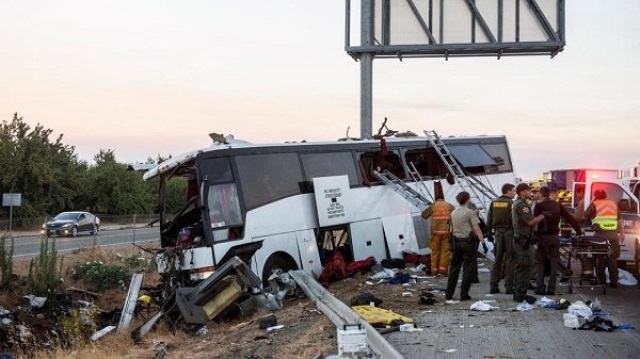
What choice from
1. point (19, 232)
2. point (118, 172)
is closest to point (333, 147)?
point (19, 232)

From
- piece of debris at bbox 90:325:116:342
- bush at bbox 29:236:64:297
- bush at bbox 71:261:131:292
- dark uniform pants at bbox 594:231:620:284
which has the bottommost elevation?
piece of debris at bbox 90:325:116:342

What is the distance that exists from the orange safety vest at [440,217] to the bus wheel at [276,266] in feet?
9.41

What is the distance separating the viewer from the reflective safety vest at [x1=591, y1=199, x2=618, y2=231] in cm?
1326

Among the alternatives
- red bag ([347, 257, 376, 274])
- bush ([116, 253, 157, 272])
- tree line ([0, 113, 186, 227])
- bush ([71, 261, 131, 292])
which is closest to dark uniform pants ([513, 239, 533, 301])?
red bag ([347, 257, 376, 274])

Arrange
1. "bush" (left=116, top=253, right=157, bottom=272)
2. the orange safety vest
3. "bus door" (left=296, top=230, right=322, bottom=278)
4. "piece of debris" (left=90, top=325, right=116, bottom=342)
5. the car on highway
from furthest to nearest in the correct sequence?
the car on highway < "bush" (left=116, top=253, right=157, bottom=272) < "bus door" (left=296, top=230, right=322, bottom=278) < the orange safety vest < "piece of debris" (left=90, top=325, right=116, bottom=342)

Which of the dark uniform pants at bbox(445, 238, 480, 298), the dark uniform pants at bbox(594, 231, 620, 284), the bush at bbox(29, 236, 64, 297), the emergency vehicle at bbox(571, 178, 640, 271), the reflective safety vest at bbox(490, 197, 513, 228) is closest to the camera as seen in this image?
the dark uniform pants at bbox(445, 238, 480, 298)

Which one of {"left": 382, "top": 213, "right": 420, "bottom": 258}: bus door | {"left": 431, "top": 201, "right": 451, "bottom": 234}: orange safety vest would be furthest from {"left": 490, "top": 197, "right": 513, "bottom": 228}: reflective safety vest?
{"left": 382, "top": 213, "right": 420, "bottom": 258}: bus door

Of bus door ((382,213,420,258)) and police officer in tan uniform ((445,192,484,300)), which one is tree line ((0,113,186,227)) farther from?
police officer in tan uniform ((445,192,484,300))

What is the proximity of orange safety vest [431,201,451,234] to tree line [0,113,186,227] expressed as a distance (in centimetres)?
3138

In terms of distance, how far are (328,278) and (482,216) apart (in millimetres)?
5686

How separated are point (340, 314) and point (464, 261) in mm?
2872

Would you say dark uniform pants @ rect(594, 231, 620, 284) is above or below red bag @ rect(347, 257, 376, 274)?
above

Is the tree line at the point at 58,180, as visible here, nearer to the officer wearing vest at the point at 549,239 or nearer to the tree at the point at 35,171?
the tree at the point at 35,171

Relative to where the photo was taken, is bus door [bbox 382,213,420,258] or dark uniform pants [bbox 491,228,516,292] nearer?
dark uniform pants [bbox 491,228,516,292]
